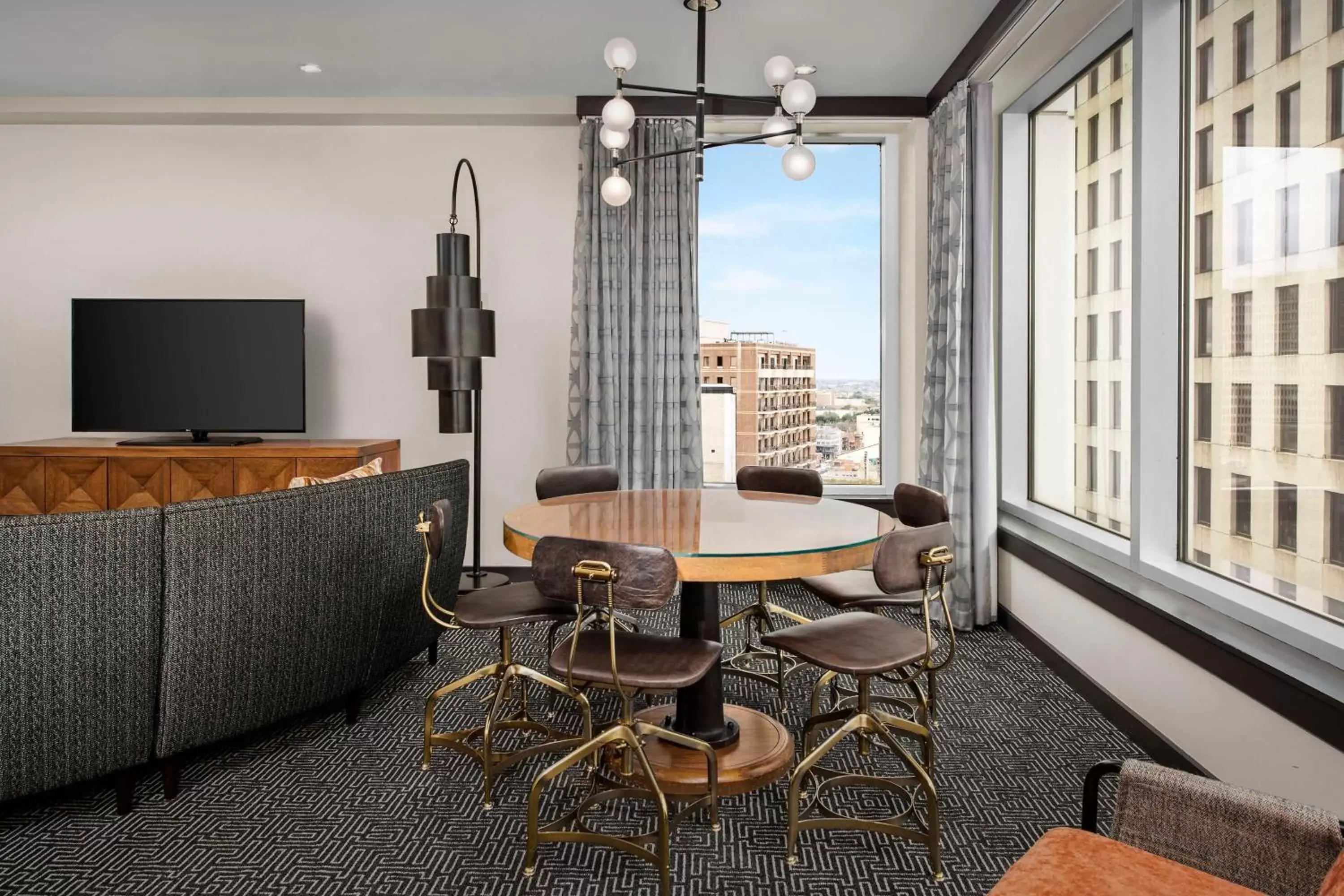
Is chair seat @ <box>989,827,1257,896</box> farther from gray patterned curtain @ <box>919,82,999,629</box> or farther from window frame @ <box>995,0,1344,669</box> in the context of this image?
gray patterned curtain @ <box>919,82,999,629</box>

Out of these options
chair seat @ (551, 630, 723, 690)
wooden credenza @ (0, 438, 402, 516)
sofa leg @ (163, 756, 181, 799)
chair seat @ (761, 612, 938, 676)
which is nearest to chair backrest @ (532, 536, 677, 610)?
chair seat @ (551, 630, 723, 690)

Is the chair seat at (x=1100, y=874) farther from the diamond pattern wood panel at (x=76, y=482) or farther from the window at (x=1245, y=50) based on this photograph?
the diamond pattern wood panel at (x=76, y=482)

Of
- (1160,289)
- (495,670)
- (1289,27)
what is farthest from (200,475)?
(1289,27)

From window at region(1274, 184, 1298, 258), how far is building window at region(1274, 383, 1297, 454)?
0.37 metres

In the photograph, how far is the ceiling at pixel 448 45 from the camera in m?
3.72

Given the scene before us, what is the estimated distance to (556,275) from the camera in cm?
508

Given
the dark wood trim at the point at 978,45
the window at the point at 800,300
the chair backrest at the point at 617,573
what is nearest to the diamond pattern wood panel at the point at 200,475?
the window at the point at 800,300

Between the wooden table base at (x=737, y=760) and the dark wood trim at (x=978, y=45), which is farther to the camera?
the dark wood trim at (x=978, y=45)

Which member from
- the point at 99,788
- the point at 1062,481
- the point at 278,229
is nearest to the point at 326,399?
the point at 278,229

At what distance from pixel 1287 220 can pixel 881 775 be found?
6.39 ft

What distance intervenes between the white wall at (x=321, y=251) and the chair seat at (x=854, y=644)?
2979 millimetres

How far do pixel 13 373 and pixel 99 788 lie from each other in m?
3.93

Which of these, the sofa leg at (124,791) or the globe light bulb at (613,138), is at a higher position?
the globe light bulb at (613,138)

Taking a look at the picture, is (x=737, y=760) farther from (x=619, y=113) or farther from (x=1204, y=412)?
(x=619, y=113)
